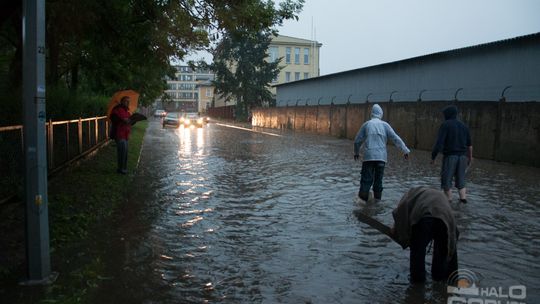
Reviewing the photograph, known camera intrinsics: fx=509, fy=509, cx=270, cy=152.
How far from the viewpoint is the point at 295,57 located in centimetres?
8638

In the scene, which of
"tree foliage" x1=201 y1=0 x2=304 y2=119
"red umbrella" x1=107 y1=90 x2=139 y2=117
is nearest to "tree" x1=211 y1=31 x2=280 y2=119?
"tree foliage" x1=201 y1=0 x2=304 y2=119

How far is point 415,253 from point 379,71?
27.6 meters

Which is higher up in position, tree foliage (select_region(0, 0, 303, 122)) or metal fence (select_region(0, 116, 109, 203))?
tree foliage (select_region(0, 0, 303, 122))

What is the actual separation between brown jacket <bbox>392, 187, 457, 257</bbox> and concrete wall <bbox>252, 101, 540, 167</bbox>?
40.8 feet

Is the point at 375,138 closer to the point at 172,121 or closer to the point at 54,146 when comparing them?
the point at 54,146

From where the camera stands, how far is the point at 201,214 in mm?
8383

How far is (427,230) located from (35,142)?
3.87 m

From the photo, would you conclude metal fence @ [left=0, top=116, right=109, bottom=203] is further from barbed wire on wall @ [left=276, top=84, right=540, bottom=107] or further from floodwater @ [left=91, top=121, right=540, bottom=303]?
barbed wire on wall @ [left=276, top=84, right=540, bottom=107]

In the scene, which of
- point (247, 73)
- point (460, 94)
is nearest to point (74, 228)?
point (460, 94)

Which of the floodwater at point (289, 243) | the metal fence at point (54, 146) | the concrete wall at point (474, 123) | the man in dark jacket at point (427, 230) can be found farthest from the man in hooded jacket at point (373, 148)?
the concrete wall at point (474, 123)

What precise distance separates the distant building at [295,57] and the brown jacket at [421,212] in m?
80.8

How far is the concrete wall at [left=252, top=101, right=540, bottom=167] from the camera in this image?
16203 millimetres

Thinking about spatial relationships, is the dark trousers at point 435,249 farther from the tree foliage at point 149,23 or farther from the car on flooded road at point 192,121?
the car on flooded road at point 192,121

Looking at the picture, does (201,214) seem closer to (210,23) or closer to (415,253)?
(415,253)
